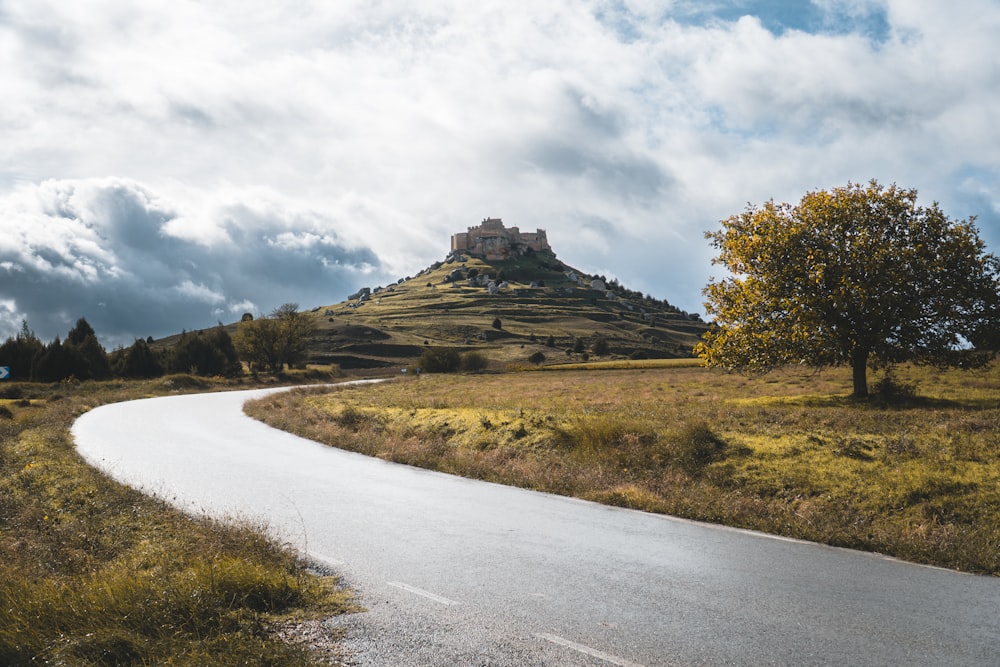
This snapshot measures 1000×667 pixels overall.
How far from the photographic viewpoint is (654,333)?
192 meters

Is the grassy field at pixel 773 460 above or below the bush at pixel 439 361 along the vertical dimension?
below

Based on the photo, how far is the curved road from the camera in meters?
6.48

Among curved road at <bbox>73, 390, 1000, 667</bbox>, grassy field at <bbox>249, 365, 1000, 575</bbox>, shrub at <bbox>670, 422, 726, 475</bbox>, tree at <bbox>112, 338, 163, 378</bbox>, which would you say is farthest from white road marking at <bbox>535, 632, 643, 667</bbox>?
tree at <bbox>112, 338, 163, 378</bbox>

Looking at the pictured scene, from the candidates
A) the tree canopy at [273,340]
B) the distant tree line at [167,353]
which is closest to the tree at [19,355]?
the distant tree line at [167,353]

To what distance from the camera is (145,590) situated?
7.16 metres

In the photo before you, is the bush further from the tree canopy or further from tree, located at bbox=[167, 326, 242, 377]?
tree, located at bbox=[167, 326, 242, 377]

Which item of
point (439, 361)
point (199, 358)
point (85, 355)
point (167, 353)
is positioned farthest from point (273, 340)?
point (439, 361)

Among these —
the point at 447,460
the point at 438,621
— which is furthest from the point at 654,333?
the point at 438,621

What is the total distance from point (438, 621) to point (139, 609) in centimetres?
281

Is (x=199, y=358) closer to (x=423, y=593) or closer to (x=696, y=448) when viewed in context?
(x=696, y=448)

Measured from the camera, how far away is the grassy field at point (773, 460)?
11367 millimetres

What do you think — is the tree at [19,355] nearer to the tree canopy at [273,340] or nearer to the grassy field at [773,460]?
the tree canopy at [273,340]

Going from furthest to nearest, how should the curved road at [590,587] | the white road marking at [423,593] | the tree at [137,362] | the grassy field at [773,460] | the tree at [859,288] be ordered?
the tree at [137,362] < the tree at [859,288] < the grassy field at [773,460] < the white road marking at [423,593] < the curved road at [590,587]

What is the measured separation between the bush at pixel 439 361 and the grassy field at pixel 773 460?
53783 mm
